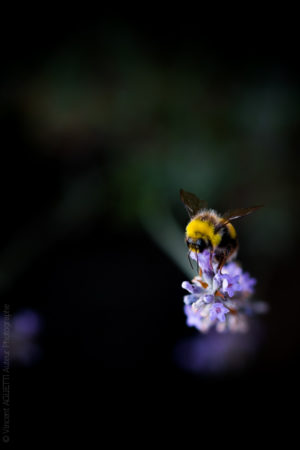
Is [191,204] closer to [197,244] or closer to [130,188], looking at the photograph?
[197,244]

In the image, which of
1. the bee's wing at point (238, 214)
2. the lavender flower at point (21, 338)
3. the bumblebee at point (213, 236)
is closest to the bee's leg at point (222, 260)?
the bumblebee at point (213, 236)

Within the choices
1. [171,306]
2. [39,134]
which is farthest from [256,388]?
[39,134]

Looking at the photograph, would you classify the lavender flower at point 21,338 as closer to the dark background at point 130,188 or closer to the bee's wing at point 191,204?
the dark background at point 130,188

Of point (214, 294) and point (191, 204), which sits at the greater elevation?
point (191, 204)

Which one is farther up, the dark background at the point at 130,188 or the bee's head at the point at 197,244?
the dark background at the point at 130,188

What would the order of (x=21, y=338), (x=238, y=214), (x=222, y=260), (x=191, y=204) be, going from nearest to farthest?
(x=238, y=214) < (x=222, y=260) < (x=191, y=204) < (x=21, y=338)

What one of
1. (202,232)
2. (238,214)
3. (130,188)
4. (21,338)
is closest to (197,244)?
(202,232)

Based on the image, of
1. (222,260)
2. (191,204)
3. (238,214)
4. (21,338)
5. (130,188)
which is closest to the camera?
(238,214)
